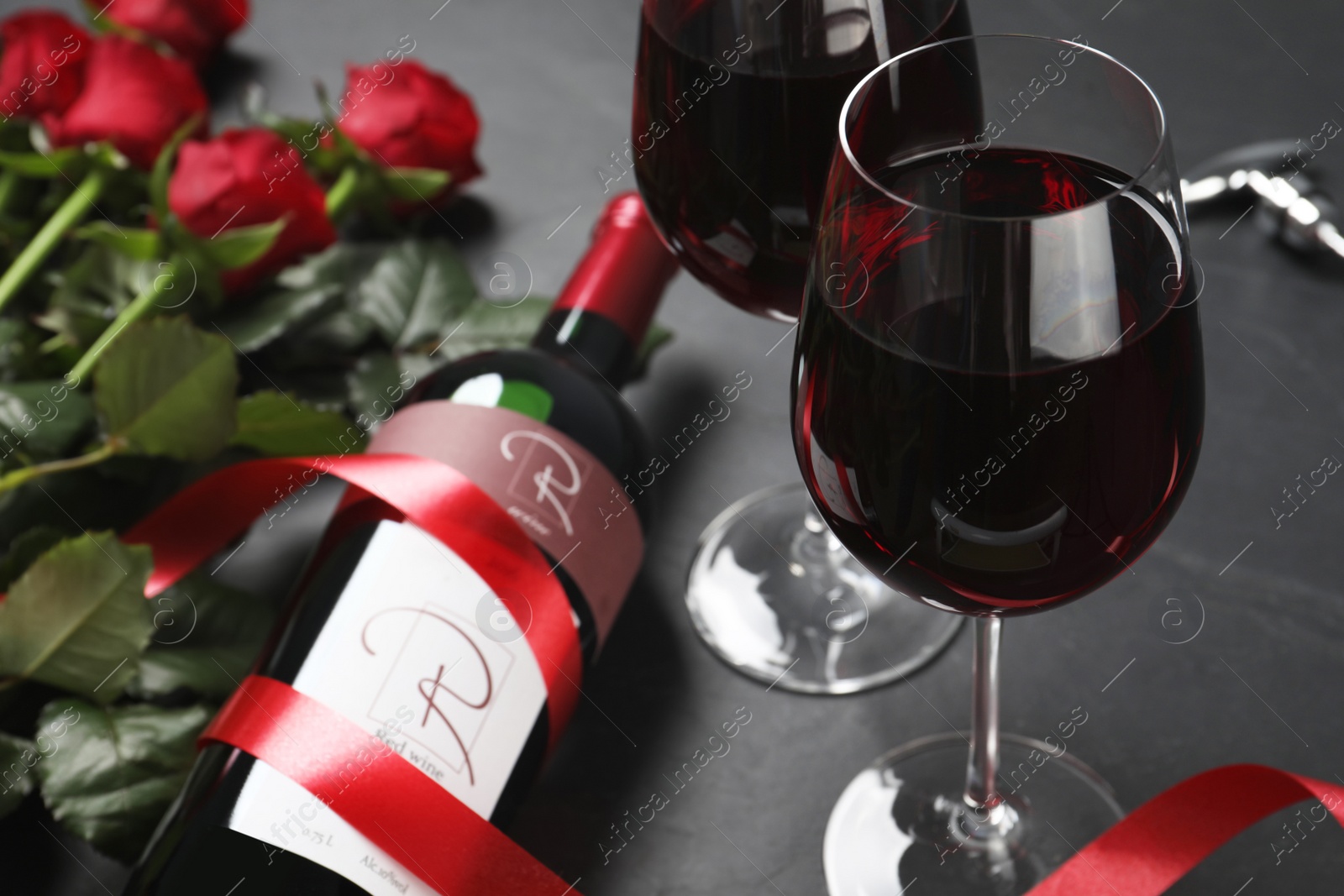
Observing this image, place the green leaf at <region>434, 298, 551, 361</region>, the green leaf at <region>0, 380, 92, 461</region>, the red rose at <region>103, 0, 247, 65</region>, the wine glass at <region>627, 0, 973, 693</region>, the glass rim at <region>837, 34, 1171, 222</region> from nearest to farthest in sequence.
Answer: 1. the glass rim at <region>837, 34, 1171, 222</region>
2. the wine glass at <region>627, 0, 973, 693</region>
3. the green leaf at <region>0, 380, 92, 461</region>
4. the green leaf at <region>434, 298, 551, 361</region>
5. the red rose at <region>103, 0, 247, 65</region>

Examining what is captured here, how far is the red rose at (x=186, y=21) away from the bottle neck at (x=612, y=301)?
1.45ft

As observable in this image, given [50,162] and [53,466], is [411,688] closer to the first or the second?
[53,466]

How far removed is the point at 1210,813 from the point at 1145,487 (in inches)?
6.7

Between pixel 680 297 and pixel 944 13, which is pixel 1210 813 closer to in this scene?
pixel 944 13

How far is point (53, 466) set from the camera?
58cm

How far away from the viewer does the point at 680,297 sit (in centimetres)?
79

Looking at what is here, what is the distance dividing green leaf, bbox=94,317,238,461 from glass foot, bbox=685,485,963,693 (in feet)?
0.79

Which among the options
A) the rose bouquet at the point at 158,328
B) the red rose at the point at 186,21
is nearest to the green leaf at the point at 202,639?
the rose bouquet at the point at 158,328

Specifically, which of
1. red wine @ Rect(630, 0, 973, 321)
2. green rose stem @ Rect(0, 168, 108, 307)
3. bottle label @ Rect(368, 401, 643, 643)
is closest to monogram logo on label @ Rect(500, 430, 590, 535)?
bottle label @ Rect(368, 401, 643, 643)

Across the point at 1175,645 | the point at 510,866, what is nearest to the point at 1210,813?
the point at 1175,645

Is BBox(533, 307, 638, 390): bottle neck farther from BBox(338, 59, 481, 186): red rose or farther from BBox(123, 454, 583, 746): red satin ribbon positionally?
BBox(338, 59, 481, 186): red rose

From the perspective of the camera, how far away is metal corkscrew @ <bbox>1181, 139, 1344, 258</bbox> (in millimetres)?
736

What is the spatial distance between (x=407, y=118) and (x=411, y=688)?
1.34ft

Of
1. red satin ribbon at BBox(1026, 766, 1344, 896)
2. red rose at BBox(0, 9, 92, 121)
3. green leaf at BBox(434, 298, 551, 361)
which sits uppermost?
red rose at BBox(0, 9, 92, 121)
